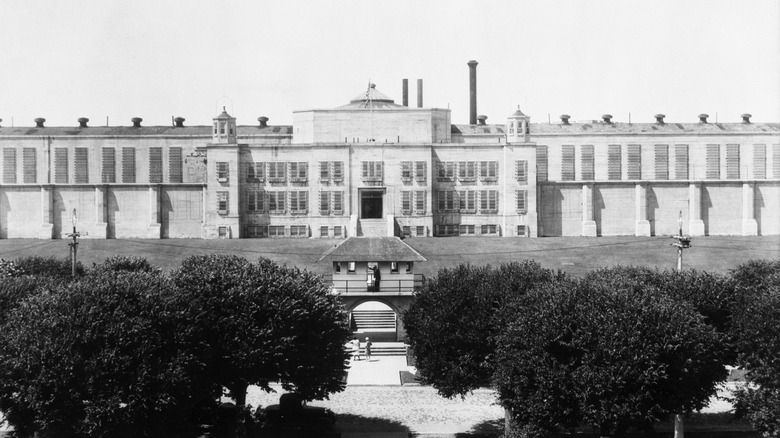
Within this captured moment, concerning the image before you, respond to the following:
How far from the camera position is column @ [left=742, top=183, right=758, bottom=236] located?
102312 millimetres

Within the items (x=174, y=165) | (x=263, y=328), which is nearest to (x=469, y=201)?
(x=174, y=165)

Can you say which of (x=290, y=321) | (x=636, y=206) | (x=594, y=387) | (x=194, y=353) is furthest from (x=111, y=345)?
(x=636, y=206)

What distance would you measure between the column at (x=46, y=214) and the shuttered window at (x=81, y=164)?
4538 millimetres

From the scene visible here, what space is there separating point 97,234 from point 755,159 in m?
75.2

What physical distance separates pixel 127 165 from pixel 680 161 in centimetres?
6424

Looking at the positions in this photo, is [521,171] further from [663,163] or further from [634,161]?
[663,163]

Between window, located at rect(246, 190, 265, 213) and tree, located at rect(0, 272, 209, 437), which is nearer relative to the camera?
tree, located at rect(0, 272, 209, 437)

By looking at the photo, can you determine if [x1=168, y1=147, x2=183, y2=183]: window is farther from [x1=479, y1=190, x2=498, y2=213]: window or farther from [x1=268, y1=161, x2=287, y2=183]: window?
[x1=479, y1=190, x2=498, y2=213]: window

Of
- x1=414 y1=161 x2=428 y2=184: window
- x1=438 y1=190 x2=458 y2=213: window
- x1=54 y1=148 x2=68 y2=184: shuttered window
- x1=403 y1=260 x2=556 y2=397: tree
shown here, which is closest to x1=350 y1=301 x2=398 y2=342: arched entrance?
x1=403 y1=260 x2=556 y2=397: tree

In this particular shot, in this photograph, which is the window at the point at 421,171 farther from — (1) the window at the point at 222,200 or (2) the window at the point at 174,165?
(2) the window at the point at 174,165

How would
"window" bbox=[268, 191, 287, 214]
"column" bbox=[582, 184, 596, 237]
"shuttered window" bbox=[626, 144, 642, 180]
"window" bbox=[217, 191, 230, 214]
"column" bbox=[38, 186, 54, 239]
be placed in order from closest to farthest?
"window" bbox=[217, 191, 230, 214] → "window" bbox=[268, 191, 287, 214] → "column" bbox=[38, 186, 54, 239] → "column" bbox=[582, 184, 596, 237] → "shuttered window" bbox=[626, 144, 642, 180]

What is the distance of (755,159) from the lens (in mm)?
105750

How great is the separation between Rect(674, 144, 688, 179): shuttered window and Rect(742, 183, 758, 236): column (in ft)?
21.8

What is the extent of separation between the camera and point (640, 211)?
102250 mm
